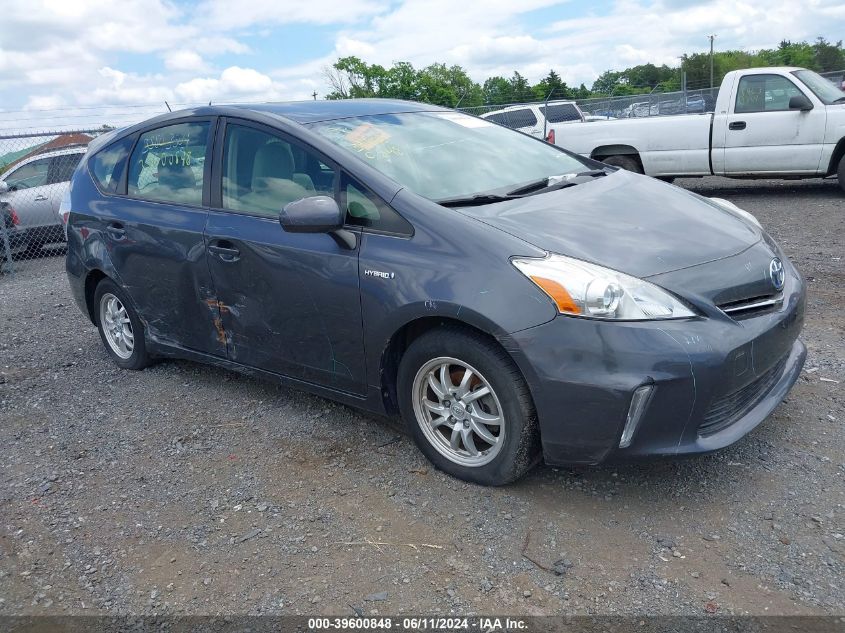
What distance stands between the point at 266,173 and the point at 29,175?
370 inches

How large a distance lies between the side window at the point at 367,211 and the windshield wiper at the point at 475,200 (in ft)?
0.72

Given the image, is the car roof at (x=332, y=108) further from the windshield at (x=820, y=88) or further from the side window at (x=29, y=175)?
the side window at (x=29, y=175)

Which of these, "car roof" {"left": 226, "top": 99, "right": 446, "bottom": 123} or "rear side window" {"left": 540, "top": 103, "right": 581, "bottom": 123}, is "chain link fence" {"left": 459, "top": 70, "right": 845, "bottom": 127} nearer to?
"rear side window" {"left": 540, "top": 103, "right": 581, "bottom": 123}

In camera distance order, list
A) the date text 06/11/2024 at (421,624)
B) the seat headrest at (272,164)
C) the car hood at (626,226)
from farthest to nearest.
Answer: the seat headrest at (272,164)
the car hood at (626,226)
the date text 06/11/2024 at (421,624)

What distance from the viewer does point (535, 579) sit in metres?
2.74

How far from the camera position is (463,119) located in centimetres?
455

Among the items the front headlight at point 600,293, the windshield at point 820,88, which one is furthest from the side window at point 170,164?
the windshield at point 820,88

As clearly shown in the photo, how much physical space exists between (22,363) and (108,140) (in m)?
1.95

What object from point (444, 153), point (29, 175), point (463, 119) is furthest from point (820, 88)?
point (29, 175)

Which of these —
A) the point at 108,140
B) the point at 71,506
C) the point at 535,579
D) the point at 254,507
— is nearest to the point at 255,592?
the point at 254,507

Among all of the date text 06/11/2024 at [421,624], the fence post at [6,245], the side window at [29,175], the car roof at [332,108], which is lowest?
the date text 06/11/2024 at [421,624]

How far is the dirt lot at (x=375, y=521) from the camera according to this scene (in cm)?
270

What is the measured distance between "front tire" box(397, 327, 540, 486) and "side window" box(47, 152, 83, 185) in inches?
405

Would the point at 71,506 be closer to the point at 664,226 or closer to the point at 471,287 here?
the point at 471,287
